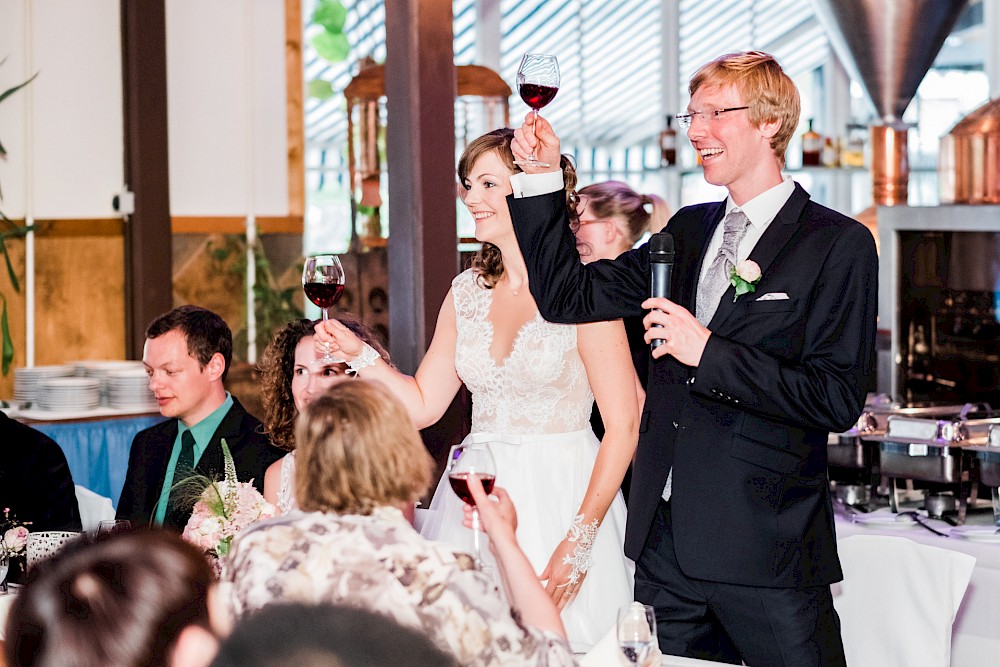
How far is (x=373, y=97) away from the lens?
555cm

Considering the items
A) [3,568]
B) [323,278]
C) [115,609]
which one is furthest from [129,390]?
[115,609]

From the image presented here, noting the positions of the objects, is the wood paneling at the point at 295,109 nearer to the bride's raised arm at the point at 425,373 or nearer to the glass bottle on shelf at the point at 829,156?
the glass bottle on shelf at the point at 829,156

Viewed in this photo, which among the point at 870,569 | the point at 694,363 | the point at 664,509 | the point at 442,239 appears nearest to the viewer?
the point at 694,363

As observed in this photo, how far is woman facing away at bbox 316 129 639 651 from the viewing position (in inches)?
101

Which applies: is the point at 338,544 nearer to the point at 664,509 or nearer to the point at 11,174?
the point at 664,509

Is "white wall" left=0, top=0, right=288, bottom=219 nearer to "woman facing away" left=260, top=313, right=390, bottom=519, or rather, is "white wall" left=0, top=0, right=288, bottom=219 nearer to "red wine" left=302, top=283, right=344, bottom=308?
"woman facing away" left=260, top=313, right=390, bottom=519

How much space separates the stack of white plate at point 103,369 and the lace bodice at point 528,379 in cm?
302

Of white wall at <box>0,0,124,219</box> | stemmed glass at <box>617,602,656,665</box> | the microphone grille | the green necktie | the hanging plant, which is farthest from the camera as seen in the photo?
the hanging plant

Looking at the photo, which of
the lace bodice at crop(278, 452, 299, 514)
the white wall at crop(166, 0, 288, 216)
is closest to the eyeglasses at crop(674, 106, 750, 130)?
the lace bodice at crop(278, 452, 299, 514)

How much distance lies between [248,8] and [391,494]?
539cm

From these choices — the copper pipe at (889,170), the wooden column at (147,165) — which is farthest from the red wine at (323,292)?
the copper pipe at (889,170)

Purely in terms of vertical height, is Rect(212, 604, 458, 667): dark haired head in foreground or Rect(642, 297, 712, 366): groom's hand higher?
Rect(642, 297, 712, 366): groom's hand

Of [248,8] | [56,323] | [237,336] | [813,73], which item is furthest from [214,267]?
[813,73]

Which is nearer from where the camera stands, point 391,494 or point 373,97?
point 391,494
